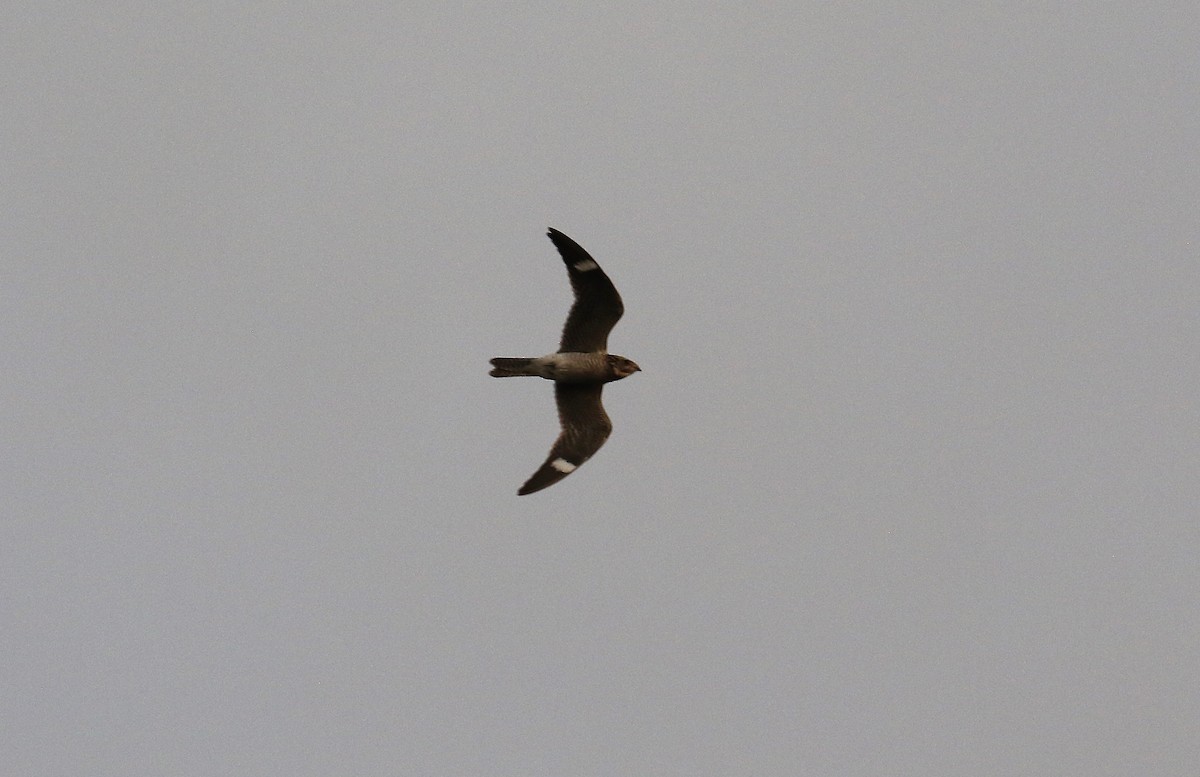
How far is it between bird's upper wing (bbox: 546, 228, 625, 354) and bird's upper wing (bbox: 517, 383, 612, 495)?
580mm

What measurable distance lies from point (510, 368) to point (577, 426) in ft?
3.96

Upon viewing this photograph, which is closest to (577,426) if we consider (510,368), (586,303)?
(510,368)

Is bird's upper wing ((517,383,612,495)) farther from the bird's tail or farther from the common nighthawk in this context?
the bird's tail

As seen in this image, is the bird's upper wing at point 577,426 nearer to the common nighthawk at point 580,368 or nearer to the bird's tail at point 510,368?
the common nighthawk at point 580,368

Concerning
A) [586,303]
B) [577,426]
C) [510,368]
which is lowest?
[577,426]

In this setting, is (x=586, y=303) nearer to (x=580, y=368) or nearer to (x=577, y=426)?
(x=580, y=368)

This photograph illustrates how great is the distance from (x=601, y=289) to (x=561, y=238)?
2.83ft

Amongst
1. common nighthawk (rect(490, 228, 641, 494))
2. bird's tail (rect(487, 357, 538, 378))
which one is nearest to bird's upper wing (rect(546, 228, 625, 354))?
common nighthawk (rect(490, 228, 641, 494))

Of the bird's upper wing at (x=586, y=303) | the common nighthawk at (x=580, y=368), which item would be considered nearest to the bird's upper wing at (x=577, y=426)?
the common nighthawk at (x=580, y=368)

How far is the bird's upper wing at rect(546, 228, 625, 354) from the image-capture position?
30.7 m

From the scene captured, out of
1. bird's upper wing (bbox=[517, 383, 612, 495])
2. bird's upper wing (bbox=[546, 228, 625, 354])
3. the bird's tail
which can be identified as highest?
bird's upper wing (bbox=[546, 228, 625, 354])

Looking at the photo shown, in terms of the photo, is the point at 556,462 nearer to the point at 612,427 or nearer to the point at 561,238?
the point at 612,427

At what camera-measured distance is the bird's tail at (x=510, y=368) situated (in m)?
31.2

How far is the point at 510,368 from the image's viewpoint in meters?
31.2
